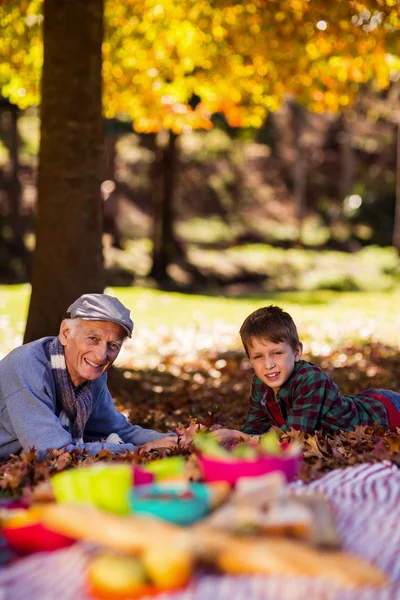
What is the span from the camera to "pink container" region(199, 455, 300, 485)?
3361 millimetres

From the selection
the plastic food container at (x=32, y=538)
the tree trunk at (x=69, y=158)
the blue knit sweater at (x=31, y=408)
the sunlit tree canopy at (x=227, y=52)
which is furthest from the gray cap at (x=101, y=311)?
the sunlit tree canopy at (x=227, y=52)

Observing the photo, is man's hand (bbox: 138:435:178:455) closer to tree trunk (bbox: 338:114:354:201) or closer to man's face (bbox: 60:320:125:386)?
man's face (bbox: 60:320:125:386)

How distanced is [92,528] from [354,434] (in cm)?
248

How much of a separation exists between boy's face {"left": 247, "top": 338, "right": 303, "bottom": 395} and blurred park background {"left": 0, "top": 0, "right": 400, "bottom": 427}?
2.34 m

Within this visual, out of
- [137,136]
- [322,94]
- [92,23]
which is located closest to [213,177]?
Result: [137,136]

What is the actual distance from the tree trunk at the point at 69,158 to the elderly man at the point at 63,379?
10.0 ft

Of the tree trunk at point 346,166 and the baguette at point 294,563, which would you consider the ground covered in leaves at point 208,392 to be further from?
the tree trunk at point 346,166

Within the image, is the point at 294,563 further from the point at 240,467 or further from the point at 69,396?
the point at 69,396

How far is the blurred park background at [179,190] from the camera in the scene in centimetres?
809

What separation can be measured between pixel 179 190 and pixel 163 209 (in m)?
9.12

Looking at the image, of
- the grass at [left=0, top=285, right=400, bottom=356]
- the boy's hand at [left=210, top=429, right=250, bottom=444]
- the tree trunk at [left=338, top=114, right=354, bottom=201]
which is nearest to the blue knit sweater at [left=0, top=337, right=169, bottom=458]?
the boy's hand at [left=210, top=429, right=250, bottom=444]

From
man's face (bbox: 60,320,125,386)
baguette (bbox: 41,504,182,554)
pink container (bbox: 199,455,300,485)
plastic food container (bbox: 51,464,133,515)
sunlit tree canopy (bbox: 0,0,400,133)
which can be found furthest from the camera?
sunlit tree canopy (bbox: 0,0,400,133)

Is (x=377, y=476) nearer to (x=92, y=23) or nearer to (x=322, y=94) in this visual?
(x=92, y=23)

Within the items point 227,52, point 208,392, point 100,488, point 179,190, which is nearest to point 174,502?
point 100,488
